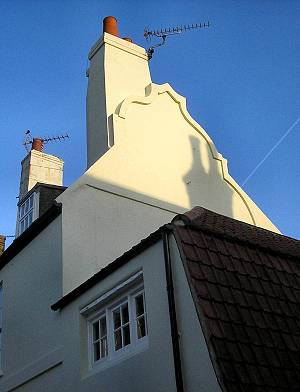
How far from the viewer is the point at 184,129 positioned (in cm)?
1655

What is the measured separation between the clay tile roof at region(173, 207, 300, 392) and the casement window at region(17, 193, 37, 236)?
310 inches

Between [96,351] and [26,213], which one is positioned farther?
[26,213]

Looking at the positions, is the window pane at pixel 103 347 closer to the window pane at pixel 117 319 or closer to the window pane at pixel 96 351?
the window pane at pixel 96 351

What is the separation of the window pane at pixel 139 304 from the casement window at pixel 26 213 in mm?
7260

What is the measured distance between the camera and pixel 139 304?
9.16 meters

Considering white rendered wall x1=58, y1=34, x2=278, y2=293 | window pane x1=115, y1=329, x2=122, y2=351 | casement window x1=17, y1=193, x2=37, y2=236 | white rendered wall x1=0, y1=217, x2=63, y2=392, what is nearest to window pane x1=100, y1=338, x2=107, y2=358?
window pane x1=115, y1=329, x2=122, y2=351

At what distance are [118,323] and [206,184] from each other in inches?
283

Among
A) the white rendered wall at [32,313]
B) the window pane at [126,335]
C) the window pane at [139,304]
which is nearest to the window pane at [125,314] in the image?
the window pane at [126,335]

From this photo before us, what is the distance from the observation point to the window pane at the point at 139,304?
9.07 m

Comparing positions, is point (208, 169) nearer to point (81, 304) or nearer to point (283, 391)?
point (81, 304)

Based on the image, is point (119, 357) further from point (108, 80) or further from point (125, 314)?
point (108, 80)

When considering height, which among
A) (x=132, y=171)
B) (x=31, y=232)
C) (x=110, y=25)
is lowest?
(x=31, y=232)

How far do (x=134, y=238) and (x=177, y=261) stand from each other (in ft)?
16.5

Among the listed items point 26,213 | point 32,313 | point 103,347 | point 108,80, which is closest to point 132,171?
point 108,80
